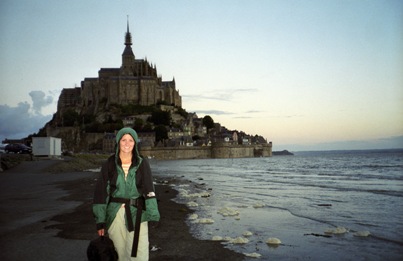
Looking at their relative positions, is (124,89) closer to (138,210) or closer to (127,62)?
(127,62)

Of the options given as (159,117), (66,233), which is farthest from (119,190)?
(159,117)

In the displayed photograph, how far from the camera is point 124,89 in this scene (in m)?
132

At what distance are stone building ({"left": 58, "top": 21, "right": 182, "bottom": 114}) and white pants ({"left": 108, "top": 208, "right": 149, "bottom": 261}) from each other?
12866 centimetres

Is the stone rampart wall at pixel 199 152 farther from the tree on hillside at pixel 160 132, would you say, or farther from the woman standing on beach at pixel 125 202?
the woman standing on beach at pixel 125 202

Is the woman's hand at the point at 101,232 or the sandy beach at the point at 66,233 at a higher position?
the woman's hand at the point at 101,232

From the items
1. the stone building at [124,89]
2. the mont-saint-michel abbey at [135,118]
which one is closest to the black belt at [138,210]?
the mont-saint-michel abbey at [135,118]

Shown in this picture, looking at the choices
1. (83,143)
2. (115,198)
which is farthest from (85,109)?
(115,198)

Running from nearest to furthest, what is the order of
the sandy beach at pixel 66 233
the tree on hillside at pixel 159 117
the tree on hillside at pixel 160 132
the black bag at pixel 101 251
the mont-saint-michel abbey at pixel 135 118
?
1. the black bag at pixel 101 251
2. the sandy beach at pixel 66 233
3. the mont-saint-michel abbey at pixel 135 118
4. the tree on hillside at pixel 160 132
5. the tree on hillside at pixel 159 117

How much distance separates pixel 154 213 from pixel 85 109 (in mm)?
135626

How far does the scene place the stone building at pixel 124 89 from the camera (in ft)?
434

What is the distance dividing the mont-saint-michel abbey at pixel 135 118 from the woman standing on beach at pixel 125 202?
4164 inches

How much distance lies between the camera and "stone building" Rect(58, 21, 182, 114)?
434ft

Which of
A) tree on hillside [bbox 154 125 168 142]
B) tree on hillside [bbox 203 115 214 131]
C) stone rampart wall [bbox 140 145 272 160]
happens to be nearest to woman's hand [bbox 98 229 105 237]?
stone rampart wall [bbox 140 145 272 160]

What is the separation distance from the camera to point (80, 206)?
46.1 ft
